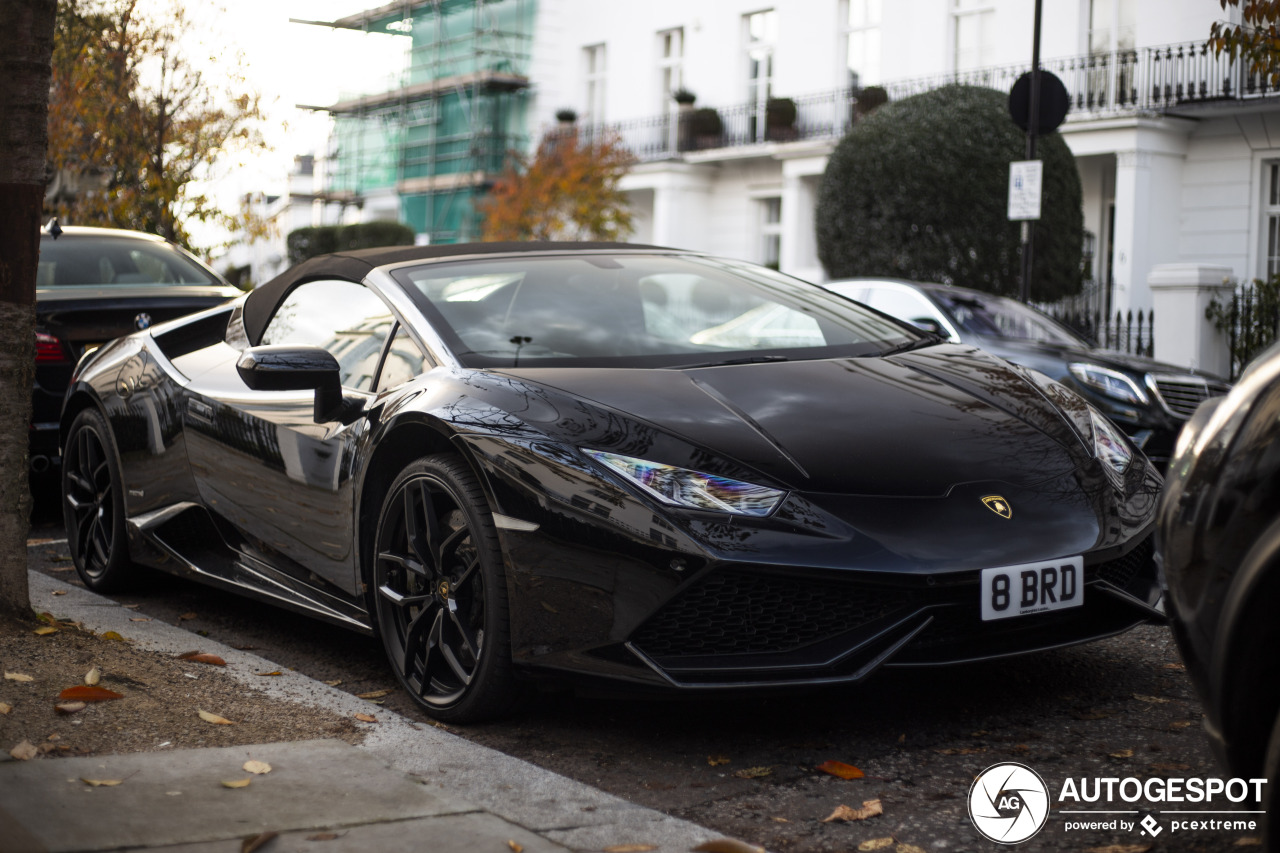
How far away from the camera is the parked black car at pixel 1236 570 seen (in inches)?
82.7

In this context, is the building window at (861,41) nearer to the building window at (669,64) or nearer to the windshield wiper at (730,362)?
the building window at (669,64)

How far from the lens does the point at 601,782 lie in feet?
10.5

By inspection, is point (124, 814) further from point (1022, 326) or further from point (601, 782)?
point (1022, 326)

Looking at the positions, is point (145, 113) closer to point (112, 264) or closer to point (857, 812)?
point (112, 264)

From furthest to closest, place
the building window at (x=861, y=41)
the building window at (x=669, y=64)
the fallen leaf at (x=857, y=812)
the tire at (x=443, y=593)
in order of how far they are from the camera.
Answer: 1. the building window at (x=669, y=64)
2. the building window at (x=861, y=41)
3. the tire at (x=443, y=593)
4. the fallen leaf at (x=857, y=812)

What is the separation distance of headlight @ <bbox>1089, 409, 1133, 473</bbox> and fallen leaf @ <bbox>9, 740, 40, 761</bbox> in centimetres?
261

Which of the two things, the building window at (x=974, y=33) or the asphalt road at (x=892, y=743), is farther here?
the building window at (x=974, y=33)

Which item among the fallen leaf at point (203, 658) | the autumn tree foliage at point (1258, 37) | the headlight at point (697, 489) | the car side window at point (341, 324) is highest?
the autumn tree foliage at point (1258, 37)

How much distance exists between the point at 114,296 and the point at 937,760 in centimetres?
524

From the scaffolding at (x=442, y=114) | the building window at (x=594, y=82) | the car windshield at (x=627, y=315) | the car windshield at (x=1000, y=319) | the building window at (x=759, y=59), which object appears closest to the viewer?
the car windshield at (x=627, y=315)

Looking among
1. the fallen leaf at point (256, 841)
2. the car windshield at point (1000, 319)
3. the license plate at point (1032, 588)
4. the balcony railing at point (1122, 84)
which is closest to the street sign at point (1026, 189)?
the car windshield at point (1000, 319)

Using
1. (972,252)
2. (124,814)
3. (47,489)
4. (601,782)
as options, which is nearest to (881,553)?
(601,782)

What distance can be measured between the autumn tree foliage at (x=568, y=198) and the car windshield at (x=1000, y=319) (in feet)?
63.8

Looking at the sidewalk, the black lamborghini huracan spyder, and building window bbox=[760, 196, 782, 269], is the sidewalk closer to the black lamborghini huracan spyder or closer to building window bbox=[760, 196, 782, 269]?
the black lamborghini huracan spyder
